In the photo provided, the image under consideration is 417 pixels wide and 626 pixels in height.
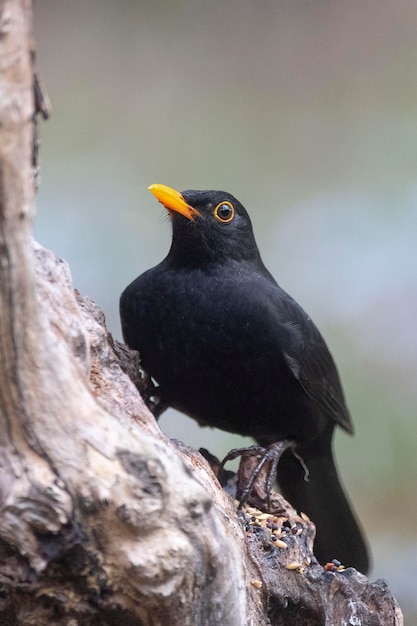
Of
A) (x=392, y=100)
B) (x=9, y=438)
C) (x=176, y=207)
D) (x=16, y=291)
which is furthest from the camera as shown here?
(x=392, y=100)

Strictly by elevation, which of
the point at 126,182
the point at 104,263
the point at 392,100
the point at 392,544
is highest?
the point at 392,100

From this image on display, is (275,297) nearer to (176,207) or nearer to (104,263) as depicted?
(176,207)

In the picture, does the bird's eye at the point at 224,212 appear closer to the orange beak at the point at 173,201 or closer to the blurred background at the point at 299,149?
the orange beak at the point at 173,201

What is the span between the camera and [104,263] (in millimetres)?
5398

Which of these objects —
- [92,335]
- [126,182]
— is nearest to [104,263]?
[126,182]

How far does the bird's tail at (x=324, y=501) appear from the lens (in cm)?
405

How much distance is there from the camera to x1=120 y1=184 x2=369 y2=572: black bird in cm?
353

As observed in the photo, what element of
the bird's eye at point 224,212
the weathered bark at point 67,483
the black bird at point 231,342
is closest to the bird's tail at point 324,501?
the black bird at point 231,342

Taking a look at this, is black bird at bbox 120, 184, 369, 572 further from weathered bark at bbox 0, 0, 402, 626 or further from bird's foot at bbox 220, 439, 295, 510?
weathered bark at bbox 0, 0, 402, 626

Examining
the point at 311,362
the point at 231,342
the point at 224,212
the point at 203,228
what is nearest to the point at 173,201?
the point at 203,228

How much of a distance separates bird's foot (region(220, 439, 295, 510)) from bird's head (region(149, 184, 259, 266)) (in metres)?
0.90

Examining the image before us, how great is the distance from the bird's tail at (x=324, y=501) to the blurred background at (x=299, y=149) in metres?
1.45

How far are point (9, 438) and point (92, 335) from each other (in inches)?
33.4

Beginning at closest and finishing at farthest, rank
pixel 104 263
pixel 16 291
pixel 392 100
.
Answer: pixel 16 291
pixel 104 263
pixel 392 100
